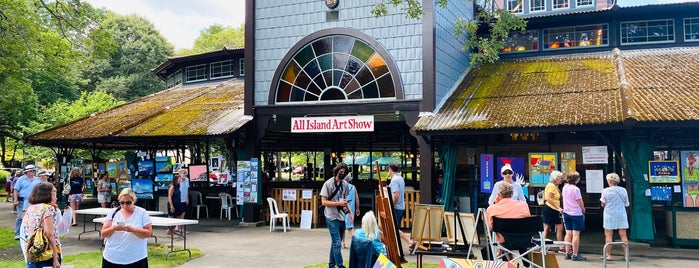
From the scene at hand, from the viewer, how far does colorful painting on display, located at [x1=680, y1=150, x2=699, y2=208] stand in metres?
11.3

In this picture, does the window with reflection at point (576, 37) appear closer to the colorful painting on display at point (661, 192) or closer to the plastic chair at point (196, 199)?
the colorful painting on display at point (661, 192)

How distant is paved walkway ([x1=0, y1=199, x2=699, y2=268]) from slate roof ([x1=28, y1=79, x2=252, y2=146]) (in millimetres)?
3083

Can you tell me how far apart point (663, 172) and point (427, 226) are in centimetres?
646

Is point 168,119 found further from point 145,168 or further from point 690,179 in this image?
point 690,179

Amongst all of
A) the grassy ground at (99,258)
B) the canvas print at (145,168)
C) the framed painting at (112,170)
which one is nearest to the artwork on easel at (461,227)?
the grassy ground at (99,258)

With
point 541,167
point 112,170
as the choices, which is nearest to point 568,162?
point 541,167

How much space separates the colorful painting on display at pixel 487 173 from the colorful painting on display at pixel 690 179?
409cm

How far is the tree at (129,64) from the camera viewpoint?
42281 mm

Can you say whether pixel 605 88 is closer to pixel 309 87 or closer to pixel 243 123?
pixel 309 87

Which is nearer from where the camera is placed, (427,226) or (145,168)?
(427,226)

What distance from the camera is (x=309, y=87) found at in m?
15.3

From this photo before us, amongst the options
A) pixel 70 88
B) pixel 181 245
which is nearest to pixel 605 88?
pixel 181 245

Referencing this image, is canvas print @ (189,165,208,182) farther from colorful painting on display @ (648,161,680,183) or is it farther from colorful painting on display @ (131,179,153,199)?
colorful painting on display @ (648,161,680,183)

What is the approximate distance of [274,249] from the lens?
1120 centimetres
